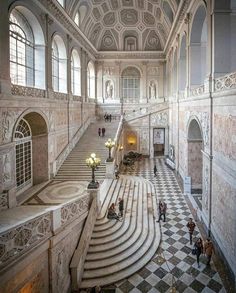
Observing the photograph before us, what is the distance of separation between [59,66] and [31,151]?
6785mm

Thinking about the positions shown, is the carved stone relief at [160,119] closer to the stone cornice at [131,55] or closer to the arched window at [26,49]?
the stone cornice at [131,55]

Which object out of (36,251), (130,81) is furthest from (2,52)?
(130,81)

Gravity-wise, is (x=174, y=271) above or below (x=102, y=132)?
below

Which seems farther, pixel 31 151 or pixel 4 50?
pixel 31 151

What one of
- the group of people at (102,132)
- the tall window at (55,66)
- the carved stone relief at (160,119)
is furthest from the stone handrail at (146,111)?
the tall window at (55,66)

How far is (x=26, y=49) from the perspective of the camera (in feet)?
45.0

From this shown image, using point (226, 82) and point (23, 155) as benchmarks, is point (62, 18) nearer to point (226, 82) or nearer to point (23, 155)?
point (23, 155)

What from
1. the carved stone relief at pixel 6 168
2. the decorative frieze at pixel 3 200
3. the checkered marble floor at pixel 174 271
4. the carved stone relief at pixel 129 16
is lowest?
the checkered marble floor at pixel 174 271

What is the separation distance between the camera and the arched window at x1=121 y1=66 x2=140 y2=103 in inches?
1174

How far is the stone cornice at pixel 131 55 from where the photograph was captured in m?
28.6

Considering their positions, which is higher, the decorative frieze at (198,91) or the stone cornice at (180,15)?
the stone cornice at (180,15)

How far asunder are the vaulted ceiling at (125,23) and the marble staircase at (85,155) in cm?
916

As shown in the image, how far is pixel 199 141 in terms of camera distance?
50.8 feet

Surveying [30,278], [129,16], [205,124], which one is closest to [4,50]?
[30,278]
